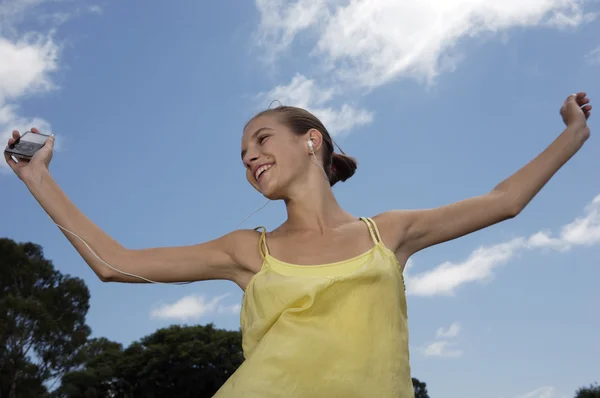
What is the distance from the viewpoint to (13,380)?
31.2m

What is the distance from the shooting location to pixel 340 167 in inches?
157

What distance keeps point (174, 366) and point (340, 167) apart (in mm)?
43169

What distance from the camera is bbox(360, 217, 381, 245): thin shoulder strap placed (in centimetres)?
330

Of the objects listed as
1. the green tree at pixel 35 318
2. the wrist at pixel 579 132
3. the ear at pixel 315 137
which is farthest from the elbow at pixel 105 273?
the green tree at pixel 35 318

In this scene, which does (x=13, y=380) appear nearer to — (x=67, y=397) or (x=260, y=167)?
(x=67, y=397)

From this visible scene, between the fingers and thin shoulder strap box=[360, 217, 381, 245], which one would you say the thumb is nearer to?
the fingers

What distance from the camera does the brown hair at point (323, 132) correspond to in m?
3.71

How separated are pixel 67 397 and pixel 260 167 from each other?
122 feet

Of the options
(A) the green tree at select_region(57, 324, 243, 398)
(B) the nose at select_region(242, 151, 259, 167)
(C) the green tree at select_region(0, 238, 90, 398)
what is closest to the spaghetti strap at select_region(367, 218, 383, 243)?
(B) the nose at select_region(242, 151, 259, 167)

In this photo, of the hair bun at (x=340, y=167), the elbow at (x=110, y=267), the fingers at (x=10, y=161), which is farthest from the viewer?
the hair bun at (x=340, y=167)

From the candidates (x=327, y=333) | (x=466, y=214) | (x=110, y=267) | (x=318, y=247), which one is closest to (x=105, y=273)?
(x=110, y=267)

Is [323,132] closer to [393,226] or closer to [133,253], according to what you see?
[393,226]

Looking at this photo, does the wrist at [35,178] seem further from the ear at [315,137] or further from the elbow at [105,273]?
the ear at [315,137]

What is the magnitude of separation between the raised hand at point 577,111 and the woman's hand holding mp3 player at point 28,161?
2.83 metres
